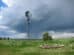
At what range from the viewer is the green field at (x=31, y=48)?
23.1 feet

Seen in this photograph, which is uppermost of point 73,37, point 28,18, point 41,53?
point 28,18

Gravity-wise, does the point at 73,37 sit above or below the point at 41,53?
above

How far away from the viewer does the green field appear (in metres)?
7.05

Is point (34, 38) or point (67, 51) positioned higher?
point (34, 38)

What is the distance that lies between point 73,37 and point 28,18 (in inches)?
60.2

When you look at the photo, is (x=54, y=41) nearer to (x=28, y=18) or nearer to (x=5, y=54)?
(x=28, y=18)

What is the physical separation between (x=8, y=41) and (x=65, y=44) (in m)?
1.83

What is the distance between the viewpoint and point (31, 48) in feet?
23.8

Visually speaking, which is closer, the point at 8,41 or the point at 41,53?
the point at 41,53

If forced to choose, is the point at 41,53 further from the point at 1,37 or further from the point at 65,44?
the point at 1,37

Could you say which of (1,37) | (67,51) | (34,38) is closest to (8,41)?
(1,37)

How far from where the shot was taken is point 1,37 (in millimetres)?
7254

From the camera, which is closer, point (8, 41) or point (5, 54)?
point (5, 54)

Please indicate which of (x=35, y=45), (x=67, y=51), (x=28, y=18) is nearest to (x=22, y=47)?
(x=35, y=45)
